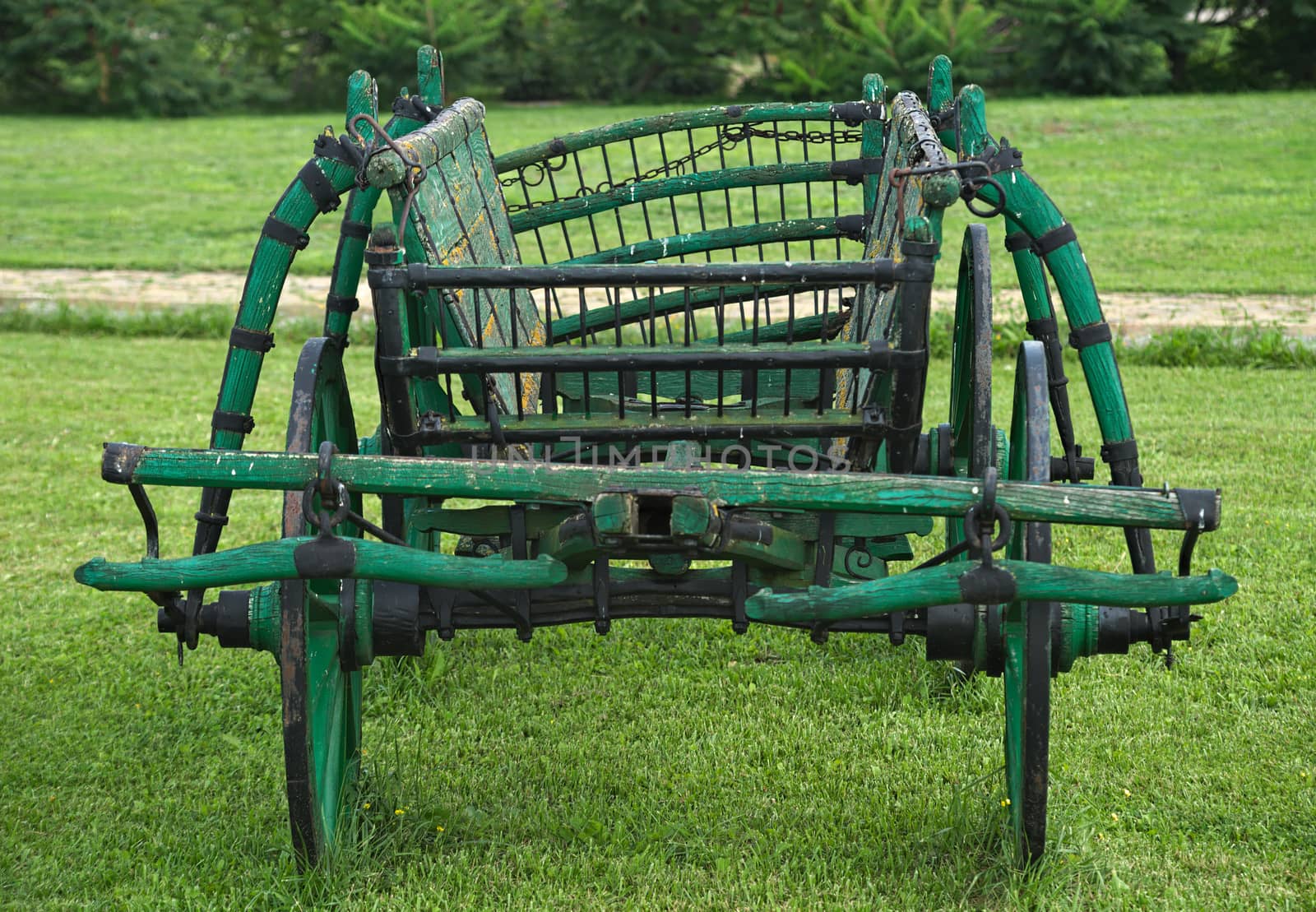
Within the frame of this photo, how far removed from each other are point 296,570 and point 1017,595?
1.28m

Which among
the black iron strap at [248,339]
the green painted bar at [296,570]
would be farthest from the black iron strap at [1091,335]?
the black iron strap at [248,339]

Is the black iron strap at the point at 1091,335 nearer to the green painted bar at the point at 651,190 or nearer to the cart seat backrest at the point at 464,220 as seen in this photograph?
the green painted bar at the point at 651,190

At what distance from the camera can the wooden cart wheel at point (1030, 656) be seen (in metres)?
2.70

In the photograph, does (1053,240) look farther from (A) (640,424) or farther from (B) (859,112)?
(A) (640,424)

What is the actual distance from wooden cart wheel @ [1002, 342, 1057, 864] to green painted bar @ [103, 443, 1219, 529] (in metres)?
0.25

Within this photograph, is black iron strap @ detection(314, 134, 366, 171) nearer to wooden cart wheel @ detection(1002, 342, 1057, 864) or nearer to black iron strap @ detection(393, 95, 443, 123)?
black iron strap @ detection(393, 95, 443, 123)

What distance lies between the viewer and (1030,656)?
271cm

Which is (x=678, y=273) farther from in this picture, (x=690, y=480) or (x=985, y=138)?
(x=985, y=138)

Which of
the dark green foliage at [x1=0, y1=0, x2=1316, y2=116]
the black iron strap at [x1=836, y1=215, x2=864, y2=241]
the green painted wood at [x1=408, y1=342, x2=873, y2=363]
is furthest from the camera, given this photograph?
the dark green foliage at [x1=0, y1=0, x2=1316, y2=116]

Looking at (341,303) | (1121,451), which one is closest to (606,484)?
(341,303)

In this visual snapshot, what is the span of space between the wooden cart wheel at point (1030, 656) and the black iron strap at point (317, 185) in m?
1.80

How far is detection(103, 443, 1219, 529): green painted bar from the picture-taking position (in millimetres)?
2479

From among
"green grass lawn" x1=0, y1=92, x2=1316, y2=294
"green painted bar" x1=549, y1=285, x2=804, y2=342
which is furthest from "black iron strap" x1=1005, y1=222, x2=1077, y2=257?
"green grass lawn" x1=0, y1=92, x2=1316, y2=294

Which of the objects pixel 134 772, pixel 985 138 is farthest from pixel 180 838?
pixel 985 138
